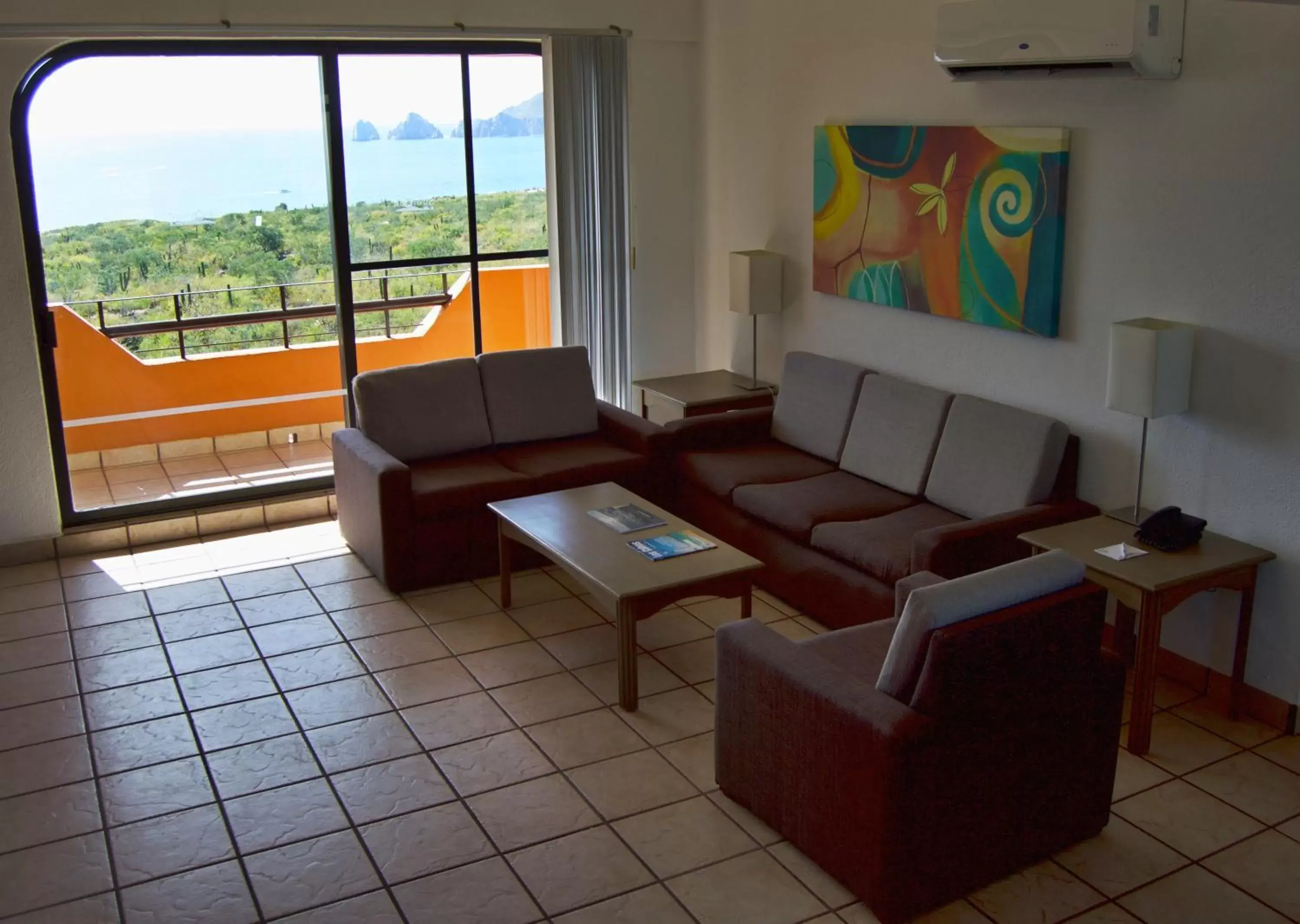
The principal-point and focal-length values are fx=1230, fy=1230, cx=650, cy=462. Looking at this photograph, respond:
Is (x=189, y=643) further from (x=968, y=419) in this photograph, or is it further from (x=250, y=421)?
(x=968, y=419)

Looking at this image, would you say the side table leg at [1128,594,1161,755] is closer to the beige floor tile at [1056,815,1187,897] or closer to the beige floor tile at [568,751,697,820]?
the beige floor tile at [1056,815,1187,897]

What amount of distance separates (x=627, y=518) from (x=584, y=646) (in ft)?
1.86

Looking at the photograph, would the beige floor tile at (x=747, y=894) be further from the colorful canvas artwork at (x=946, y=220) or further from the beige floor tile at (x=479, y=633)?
the colorful canvas artwork at (x=946, y=220)

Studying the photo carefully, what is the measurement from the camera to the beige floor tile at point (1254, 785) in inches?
154

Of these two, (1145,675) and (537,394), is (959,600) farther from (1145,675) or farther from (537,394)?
(537,394)

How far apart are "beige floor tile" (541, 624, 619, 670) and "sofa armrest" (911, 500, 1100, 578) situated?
127 cm

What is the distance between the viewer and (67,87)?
19.7ft

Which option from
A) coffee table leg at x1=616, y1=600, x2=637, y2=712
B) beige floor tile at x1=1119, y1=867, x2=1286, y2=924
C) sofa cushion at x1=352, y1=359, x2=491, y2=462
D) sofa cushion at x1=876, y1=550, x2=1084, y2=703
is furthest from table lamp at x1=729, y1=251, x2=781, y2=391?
beige floor tile at x1=1119, y1=867, x2=1286, y2=924

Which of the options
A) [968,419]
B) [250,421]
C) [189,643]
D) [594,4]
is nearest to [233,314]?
[250,421]

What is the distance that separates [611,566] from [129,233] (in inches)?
135

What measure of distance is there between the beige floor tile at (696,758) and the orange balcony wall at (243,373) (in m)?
3.53

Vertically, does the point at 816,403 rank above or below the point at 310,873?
above

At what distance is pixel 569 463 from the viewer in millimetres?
6105

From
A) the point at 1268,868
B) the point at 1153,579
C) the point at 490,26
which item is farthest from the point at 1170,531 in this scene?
the point at 490,26
